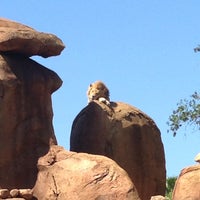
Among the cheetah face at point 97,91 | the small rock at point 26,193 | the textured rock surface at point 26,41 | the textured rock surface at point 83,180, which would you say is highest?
the textured rock surface at point 26,41

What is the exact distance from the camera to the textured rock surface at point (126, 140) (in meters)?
17.1

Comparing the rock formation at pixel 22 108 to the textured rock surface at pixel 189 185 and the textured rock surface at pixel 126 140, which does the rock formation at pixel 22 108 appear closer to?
the textured rock surface at pixel 126 140

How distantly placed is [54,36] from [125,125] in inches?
114

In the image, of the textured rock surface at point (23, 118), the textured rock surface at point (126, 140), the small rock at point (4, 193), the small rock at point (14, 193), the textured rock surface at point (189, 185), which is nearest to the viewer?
the textured rock surface at point (189, 185)

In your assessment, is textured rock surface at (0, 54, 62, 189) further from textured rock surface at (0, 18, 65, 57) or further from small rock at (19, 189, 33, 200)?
small rock at (19, 189, 33, 200)

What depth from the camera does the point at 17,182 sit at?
577 inches

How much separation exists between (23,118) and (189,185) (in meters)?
4.46

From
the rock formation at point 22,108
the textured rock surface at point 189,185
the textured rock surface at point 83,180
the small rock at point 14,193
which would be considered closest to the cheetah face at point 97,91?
the rock formation at point 22,108

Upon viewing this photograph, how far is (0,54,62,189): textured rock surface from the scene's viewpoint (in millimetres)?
14508

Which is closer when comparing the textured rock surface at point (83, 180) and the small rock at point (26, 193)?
the textured rock surface at point (83, 180)

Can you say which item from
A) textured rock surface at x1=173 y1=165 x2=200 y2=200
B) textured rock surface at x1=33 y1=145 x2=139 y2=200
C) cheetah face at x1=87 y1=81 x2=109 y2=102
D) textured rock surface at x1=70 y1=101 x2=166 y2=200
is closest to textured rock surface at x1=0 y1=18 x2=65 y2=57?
textured rock surface at x1=70 y1=101 x2=166 y2=200

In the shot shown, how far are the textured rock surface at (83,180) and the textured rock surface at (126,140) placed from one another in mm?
3145

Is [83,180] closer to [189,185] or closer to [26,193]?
[26,193]

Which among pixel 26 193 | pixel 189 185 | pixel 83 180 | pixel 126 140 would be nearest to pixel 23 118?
pixel 26 193
